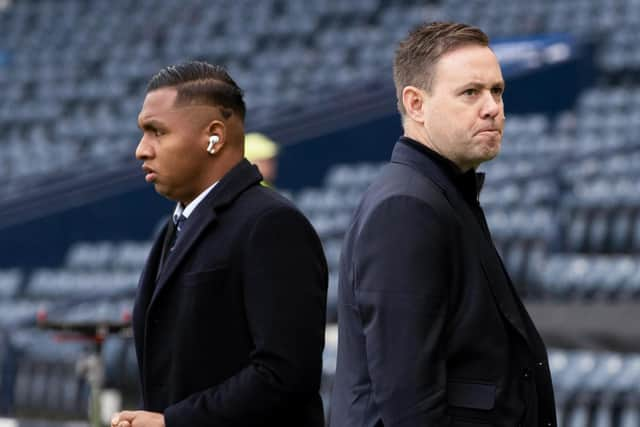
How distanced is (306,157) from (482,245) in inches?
487

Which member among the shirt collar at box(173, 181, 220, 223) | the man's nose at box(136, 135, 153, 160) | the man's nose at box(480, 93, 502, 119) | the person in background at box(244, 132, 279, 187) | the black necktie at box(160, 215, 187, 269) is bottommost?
the black necktie at box(160, 215, 187, 269)

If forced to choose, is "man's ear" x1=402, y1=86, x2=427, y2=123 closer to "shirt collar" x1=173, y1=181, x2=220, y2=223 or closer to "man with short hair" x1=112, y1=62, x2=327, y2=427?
"man with short hair" x1=112, y1=62, x2=327, y2=427

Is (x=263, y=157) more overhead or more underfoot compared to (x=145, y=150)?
more overhead

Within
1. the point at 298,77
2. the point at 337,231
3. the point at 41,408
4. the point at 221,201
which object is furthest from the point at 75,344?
the point at 221,201

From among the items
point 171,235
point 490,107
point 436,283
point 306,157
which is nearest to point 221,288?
point 171,235

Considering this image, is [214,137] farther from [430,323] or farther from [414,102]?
[430,323]

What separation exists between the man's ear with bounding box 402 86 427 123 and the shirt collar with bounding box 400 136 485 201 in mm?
50

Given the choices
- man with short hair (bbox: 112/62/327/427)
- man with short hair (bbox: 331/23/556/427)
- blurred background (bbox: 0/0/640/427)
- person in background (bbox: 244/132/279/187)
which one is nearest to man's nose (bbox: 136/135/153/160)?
man with short hair (bbox: 112/62/327/427)

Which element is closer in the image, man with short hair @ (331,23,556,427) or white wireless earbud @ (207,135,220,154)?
man with short hair @ (331,23,556,427)

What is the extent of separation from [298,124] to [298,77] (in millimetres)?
2246

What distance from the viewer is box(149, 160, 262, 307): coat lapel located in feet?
10.7

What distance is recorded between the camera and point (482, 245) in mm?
3014

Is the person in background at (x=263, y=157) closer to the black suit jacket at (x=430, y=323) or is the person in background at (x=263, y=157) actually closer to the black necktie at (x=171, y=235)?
the black necktie at (x=171, y=235)

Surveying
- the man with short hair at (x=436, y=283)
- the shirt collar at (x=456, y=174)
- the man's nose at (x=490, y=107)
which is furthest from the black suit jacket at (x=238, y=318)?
the man's nose at (x=490, y=107)
